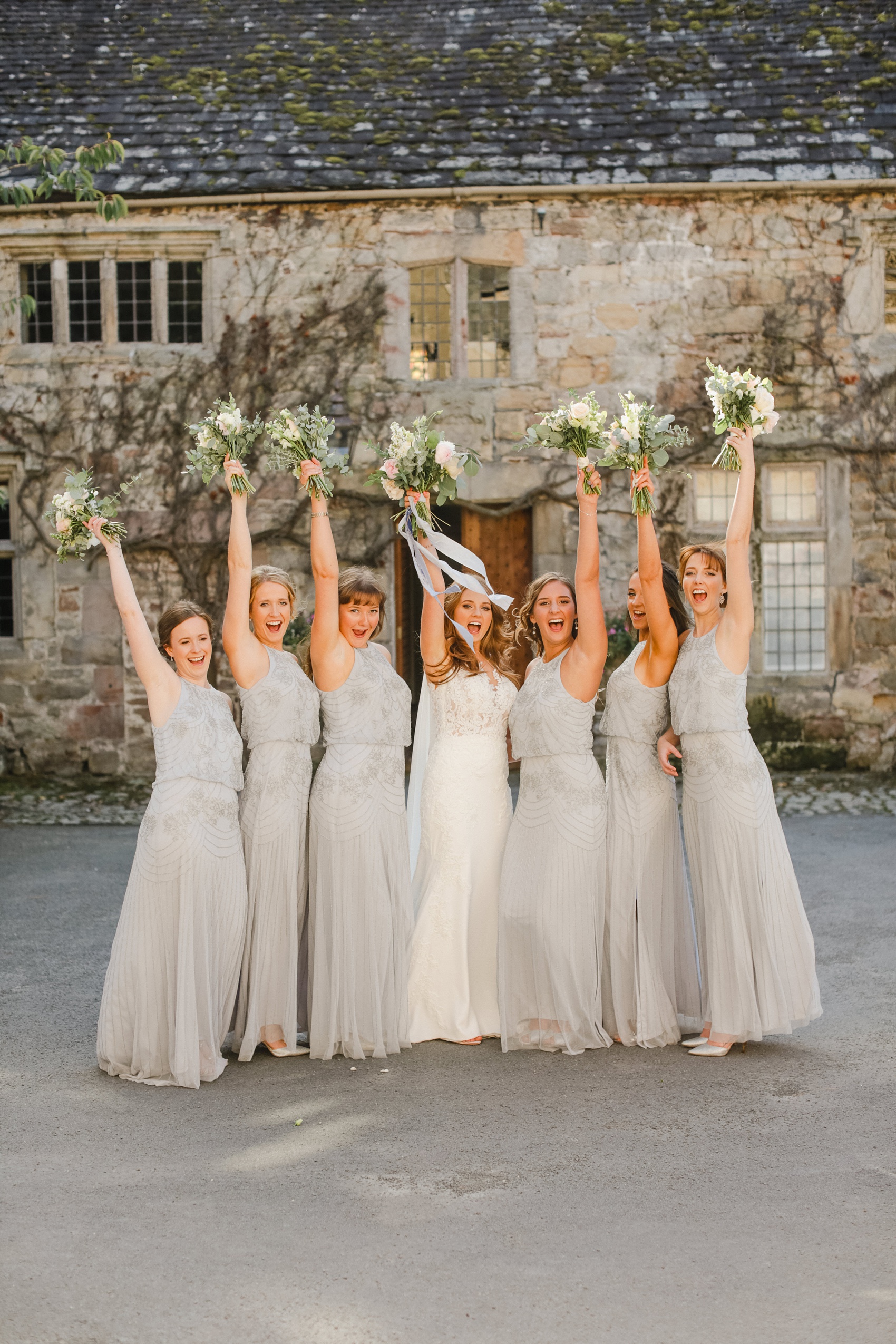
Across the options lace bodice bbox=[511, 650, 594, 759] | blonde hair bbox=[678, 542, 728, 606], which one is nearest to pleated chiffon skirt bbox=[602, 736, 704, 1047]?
lace bodice bbox=[511, 650, 594, 759]

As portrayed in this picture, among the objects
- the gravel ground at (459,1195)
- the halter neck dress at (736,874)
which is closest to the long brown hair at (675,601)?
the halter neck dress at (736,874)

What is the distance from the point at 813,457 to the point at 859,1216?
10.1 m

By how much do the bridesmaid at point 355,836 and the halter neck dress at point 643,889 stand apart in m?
0.85

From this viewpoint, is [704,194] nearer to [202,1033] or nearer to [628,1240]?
[202,1033]

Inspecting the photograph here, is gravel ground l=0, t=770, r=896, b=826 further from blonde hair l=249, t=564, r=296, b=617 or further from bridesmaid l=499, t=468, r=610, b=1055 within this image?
blonde hair l=249, t=564, r=296, b=617

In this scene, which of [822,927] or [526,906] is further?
[822,927]

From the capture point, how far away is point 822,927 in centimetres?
738

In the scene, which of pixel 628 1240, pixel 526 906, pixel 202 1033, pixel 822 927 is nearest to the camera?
pixel 628 1240

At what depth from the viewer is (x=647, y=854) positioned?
547 cm

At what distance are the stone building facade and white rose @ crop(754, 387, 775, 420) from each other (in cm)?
755

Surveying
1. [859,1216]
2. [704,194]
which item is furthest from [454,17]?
[859,1216]

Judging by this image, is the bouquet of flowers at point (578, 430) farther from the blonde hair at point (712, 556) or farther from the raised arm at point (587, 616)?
the blonde hair at point (712, 556)

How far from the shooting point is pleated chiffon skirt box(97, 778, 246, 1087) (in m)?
5.01

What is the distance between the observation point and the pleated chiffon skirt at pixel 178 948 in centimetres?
501
